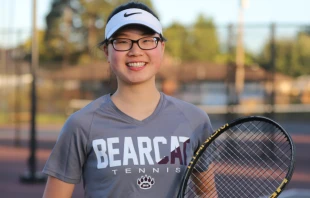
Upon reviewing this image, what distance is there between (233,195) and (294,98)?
16979 mm

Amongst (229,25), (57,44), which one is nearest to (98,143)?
(229,25)

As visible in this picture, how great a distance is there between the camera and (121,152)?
2.30 m

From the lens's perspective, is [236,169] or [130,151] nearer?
[130,151]

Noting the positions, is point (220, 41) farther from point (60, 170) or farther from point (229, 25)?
point (60, 170)

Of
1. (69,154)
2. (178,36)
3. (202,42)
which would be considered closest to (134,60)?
(69,154)

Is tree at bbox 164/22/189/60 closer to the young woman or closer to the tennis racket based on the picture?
the tennis racket

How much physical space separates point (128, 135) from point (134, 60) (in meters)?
0.27

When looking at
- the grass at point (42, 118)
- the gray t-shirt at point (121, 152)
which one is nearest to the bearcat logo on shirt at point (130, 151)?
the gray t-shirt at point (121, 152)

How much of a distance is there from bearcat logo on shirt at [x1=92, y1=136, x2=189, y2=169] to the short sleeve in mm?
64

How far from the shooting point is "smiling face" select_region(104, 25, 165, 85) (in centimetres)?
231

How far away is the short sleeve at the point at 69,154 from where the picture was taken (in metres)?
2.33

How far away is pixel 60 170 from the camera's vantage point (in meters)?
2.38

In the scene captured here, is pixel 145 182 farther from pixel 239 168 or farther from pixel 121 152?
pixel 239 168

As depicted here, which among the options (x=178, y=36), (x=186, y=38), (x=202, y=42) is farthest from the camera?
(x=202, y=42)
